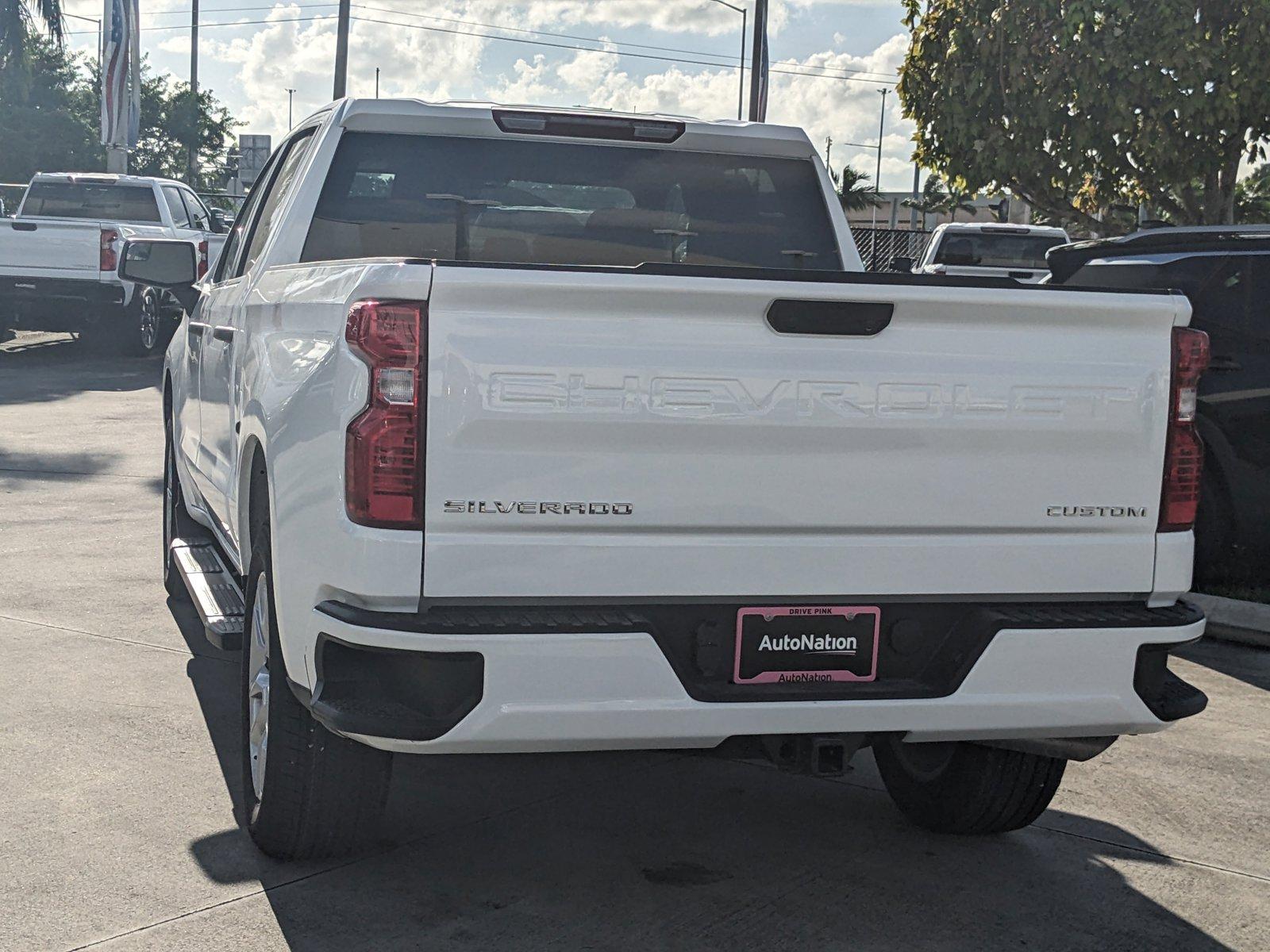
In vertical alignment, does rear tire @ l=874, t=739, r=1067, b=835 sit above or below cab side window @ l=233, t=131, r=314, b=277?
below

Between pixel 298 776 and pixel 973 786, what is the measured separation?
1.87m

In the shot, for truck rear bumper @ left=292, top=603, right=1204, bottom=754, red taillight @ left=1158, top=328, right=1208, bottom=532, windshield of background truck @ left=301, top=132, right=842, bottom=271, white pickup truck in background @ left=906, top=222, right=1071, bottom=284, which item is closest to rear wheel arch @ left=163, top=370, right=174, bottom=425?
windshield of background truck @ left=301, top=132, right=842, bottom=271

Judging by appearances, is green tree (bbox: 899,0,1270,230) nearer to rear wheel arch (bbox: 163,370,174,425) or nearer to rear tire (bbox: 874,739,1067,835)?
rear wheel arch (bbox: 163,370,174,425)

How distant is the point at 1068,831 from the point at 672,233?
2261mm

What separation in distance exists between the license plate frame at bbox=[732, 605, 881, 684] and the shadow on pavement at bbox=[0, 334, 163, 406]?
527 inches

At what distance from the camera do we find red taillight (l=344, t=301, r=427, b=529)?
3.50 metres

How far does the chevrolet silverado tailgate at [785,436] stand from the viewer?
11.6ft

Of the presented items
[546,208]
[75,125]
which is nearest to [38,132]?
[75,125]

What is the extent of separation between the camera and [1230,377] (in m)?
8.13

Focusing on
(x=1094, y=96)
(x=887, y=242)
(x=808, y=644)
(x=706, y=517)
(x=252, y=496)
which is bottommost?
(x=808, y=644)

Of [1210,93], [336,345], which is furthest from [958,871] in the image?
[1210,93]

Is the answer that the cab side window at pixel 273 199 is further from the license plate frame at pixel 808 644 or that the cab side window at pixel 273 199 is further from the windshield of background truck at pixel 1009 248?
the windshield of background truck at pixel 1009 248

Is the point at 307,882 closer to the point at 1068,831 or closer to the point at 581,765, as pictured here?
the point at 581,765

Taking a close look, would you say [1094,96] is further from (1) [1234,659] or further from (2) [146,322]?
(1) [1234,659]
